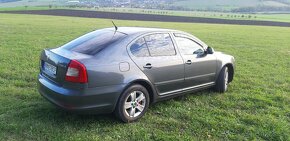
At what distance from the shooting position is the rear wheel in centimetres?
511

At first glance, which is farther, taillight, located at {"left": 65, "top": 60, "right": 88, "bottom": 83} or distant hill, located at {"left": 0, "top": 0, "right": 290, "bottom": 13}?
distant hill, located at {"left": 0, "top": 0, "right": 290, "bottom": 13}

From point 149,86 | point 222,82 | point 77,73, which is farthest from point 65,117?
point 222,82

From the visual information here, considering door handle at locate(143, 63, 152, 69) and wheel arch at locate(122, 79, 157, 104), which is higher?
door handle at locate(143, 63, 152, 69)

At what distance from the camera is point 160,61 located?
5.62 metres

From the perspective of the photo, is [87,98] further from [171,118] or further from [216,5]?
→ [216,5]

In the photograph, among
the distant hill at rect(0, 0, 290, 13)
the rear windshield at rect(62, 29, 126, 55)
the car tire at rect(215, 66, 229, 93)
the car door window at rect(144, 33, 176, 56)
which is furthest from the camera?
the distant hill at rect(0, 0, 290, 13)

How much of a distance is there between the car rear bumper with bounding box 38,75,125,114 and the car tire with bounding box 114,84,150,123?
0.13 metres

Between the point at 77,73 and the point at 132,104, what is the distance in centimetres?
110

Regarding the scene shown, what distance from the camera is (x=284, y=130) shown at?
17.1 ft

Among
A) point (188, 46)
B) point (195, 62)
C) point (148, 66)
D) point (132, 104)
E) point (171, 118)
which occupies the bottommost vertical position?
point (171, 118)

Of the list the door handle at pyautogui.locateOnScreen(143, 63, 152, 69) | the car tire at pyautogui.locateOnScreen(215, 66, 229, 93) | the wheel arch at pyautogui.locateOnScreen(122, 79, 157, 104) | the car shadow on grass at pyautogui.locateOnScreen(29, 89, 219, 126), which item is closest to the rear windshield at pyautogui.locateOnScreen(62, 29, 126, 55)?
the door handle at pyautogui.locateOnScreen(143, 63, 152, 69)

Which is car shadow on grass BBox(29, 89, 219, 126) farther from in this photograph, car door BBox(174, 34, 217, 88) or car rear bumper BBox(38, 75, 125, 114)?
car door BBox(174, 34, 217, 88)

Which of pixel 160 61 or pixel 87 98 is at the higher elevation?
pixel 160 61

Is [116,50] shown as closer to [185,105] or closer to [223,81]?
[185,105]
